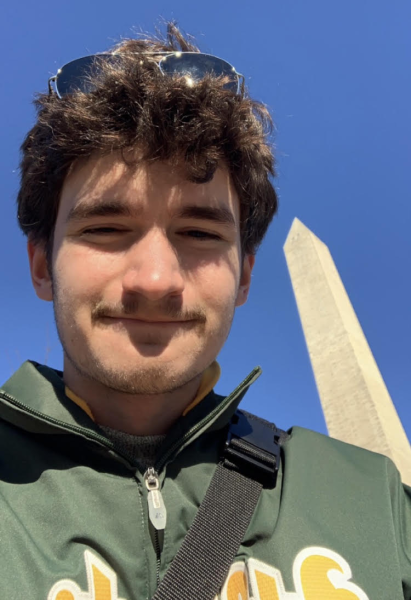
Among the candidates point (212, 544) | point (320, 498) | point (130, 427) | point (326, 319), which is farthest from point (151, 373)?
point (326, 319)

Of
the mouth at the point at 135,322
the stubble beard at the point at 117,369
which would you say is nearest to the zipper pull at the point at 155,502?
the stubble beard at the point at 117,369

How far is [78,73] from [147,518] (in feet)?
5.19

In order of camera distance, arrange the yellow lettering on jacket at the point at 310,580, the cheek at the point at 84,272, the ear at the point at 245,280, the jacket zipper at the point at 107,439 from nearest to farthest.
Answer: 1. the yellow lettering on jacket at the point at 310,580
2. the jacket zipper at the point at 107,439
3. the cheek at the point at 84,272
4. the ear at the point at 245,280

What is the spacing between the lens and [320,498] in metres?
1.43

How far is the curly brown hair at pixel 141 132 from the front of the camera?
5.22ft

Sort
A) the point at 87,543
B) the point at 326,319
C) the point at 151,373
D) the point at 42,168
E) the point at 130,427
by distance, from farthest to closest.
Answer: the point at 326,319 < the point at 42,168 < the point at 130,427 < the point at 151,373 < the point at 87,543

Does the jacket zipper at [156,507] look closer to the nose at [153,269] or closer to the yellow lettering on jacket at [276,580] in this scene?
the yellow lettering on jacket at [276,580]

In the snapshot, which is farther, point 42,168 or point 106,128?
point 42,168

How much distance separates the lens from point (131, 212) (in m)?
1.45

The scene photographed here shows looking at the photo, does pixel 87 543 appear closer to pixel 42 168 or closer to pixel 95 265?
pixel 95 265

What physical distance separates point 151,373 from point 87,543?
0.46 m

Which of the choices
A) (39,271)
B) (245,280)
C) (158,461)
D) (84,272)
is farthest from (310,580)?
(39,271)

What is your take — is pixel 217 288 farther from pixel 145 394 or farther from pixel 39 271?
pixel 39 271

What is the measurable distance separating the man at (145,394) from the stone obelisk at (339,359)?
24.0 feet
